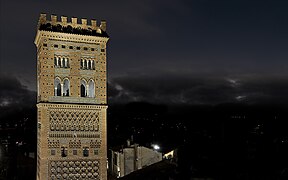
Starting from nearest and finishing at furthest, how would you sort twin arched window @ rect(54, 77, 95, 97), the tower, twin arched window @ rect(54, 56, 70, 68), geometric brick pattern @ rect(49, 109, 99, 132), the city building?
the tower → geometric brick pattern @ rect(49, 109, 99, 132) → twin arched window @ rect(54, 56, 70, 68) → twin arched window @ rect(54, 77, 95, 97) → the city building

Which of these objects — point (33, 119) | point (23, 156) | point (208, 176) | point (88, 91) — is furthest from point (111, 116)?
point (208, 176)

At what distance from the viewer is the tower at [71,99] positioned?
32375 mm

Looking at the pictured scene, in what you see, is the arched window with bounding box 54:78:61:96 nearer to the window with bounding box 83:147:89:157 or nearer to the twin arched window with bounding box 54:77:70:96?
the twin arched window with bounding box 54:77:70:96

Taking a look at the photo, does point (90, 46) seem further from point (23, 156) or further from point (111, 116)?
point (111, 116)

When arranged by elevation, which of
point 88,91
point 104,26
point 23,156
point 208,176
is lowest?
point 23,156

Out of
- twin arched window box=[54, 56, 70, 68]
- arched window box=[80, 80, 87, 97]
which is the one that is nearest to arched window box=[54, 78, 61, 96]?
twin arched window box=[54, 56, 70, 68]

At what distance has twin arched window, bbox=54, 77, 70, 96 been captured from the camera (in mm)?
33219

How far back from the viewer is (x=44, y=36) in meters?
32.7

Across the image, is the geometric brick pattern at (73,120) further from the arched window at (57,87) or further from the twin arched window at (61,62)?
the twin arched window at (61,62)

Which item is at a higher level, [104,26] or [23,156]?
[104,26]

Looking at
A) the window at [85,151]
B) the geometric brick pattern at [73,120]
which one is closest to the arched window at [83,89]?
the geometric brick pattern at [73,120]

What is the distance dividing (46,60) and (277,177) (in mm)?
20328

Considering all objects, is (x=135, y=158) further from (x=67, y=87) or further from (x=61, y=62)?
(x=61, y=62)

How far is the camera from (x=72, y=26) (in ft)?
111
